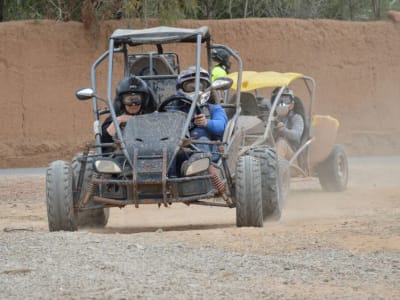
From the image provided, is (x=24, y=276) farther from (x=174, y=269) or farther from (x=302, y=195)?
(x=302, y=195)

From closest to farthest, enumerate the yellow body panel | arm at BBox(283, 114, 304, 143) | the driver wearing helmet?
1. the driver wearing helmet
2. the yellow body panel
3. arm at BBox(283, 114, 304, 143)

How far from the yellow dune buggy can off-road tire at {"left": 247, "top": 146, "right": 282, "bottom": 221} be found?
245 centimetres

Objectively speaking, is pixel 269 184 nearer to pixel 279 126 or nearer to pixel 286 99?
pixel 279 126

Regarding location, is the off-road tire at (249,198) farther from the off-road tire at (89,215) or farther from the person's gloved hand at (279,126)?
the person's gloved hand at (279,126)

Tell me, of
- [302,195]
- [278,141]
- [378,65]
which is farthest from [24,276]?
[378,65]

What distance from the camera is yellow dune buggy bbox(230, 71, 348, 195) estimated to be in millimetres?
14758

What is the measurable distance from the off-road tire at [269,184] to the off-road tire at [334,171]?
19.5 feet

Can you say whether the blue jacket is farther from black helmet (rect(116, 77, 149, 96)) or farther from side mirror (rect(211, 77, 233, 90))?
black helmet (rect(116, 77, 149, 96))

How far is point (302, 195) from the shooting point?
55.4ft

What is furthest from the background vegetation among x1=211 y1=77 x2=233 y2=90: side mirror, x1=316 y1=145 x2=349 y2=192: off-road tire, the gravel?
the gravel

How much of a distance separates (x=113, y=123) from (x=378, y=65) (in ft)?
56.5

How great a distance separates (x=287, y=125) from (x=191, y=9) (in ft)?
35.0

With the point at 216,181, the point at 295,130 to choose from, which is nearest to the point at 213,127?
the point at 216,181

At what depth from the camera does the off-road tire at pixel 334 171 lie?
56.7 ft
